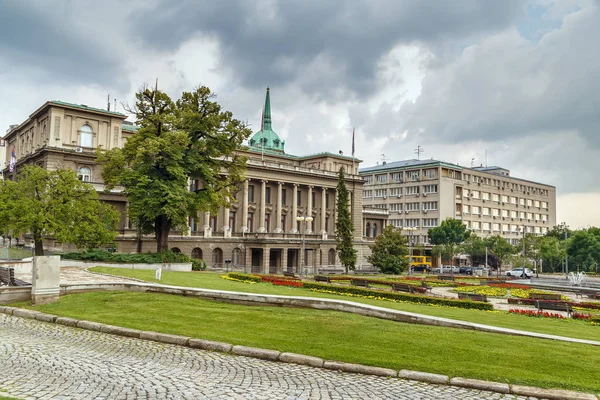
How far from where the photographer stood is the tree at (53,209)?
39.2 m

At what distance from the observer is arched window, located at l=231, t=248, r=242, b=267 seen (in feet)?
235

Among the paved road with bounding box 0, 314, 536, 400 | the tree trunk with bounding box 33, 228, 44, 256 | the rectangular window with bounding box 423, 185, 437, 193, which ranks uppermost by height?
the rectangular window with bounding box 423, 185, 437, 193

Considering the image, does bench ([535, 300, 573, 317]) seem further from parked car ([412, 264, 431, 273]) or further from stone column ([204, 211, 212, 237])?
parked car ([412, 264, 431, 273])

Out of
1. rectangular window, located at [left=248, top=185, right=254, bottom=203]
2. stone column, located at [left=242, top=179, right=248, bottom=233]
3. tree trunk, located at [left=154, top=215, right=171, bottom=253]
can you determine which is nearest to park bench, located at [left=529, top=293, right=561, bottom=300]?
tree trunk, located at [left=154, top=215, right=171, bottom=253]

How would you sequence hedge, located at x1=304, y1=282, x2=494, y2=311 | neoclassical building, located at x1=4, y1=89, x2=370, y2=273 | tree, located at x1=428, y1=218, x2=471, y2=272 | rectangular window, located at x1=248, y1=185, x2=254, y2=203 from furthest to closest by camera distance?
tree, located at x1=428, y1=218, x2=471, y2=272
rectangular window, located at x1=248, y1=185, x2=254, y2=203
neoclassical building, located at x1=4, y1=89, x2=370, y2=273
hedge, located at x1=304, y1=282, x2=494, y2=311

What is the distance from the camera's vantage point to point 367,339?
14.3 m

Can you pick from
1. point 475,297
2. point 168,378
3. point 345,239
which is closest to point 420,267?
point 345,239

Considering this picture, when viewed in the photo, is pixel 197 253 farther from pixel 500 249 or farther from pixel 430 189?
pixel 430 189

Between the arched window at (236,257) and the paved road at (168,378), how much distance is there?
57724 mm

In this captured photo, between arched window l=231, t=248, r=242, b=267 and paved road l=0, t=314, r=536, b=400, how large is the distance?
189 feet

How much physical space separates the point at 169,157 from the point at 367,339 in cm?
3258

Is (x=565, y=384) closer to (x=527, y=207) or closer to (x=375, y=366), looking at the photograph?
(x=375, y=366)

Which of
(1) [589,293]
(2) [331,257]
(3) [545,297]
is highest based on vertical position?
(2) [331,257]

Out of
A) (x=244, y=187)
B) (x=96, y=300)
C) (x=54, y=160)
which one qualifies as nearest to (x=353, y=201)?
(x=244, y=187)
